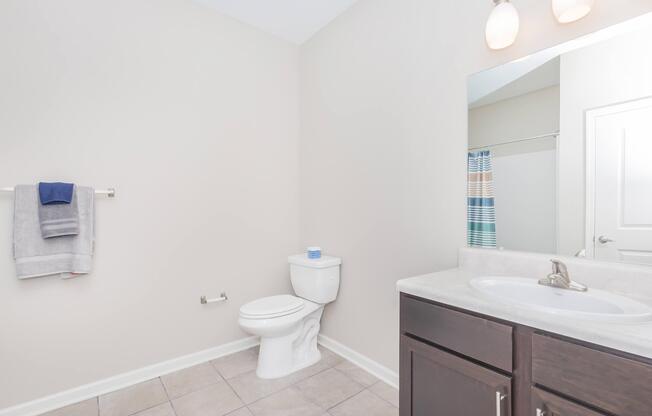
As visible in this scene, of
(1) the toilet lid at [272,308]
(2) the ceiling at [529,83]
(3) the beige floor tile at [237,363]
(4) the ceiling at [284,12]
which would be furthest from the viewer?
(4) the ceiling at [284,12]

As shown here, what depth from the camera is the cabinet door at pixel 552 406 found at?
0.79m

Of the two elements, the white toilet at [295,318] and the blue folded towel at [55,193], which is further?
the white toilet at [295,318]

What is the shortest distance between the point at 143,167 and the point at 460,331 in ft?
6.52

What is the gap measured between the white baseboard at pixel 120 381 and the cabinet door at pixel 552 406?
6.52 ft

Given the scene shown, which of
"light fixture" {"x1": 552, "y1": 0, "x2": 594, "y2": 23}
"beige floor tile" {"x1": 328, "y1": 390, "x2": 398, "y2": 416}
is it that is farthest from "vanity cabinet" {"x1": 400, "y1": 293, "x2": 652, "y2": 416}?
"light fixture" {"x1": 552, "y1": 0, "x2": 594, "y2": 23}

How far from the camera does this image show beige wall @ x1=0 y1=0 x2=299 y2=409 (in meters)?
1.64

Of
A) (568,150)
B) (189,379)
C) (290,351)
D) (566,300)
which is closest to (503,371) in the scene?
(566,300)

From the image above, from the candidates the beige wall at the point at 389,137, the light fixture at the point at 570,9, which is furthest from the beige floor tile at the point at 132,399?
the light fixture at the point at 570,9

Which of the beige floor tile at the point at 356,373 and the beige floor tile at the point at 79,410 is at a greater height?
the beige floor tile at the point at 356,373

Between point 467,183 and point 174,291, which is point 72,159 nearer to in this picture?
point 174,291

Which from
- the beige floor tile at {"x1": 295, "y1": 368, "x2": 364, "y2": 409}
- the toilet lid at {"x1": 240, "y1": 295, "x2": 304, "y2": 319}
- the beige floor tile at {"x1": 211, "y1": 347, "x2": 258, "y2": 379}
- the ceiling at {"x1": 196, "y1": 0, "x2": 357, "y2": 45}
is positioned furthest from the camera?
the ceiling at {"x1": 196, "y1": 0, "x2": 357, "y2": 45}

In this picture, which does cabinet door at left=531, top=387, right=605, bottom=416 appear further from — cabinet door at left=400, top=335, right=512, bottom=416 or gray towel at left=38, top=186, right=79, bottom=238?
gray towel at left=38, top=186, right=79, bottom=238

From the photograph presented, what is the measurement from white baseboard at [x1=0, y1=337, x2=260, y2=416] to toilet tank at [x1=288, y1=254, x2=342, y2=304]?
0.63m

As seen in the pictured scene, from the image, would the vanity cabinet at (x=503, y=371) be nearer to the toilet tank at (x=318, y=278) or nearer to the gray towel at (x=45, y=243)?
the toilet tank at (x=318, y=278)
